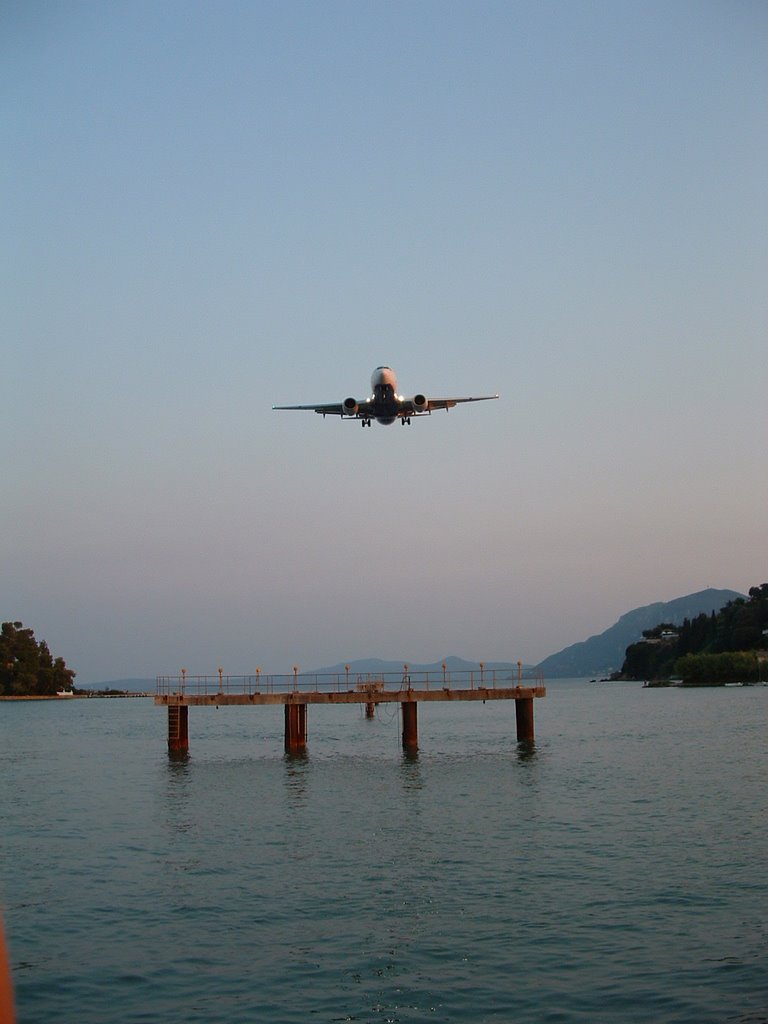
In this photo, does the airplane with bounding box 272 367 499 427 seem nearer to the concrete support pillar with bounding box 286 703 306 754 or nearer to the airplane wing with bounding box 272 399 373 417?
the airplane wing with bounding box 272 399 373 417

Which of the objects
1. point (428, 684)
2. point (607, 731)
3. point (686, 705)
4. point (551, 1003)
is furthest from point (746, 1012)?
point (686, 705)

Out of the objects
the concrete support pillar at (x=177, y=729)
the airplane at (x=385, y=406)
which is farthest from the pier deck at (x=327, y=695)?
the airplane at (x=385, y=406)

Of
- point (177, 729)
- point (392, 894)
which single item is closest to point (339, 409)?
point (177, 729)

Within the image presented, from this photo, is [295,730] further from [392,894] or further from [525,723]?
[392,894]

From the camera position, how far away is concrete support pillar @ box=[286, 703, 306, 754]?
64.2 m

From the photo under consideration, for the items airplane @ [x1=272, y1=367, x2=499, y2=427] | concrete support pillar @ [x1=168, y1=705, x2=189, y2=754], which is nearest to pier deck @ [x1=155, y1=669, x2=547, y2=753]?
concrete support pillar @ [x1=168, y1=705, x2=189, y2=754]

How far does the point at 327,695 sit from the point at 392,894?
3643 cm

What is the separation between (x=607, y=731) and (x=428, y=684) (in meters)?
28.8

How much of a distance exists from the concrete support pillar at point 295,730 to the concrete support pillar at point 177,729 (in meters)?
6.68

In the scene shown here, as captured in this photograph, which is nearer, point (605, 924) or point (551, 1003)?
point (551, 1003)

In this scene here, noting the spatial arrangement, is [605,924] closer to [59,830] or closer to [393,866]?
[393,866]

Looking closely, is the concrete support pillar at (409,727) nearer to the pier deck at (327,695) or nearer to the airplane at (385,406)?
the pier deck at (327,695)

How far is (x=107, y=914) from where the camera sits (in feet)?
79.9

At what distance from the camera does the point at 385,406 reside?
62.8m
